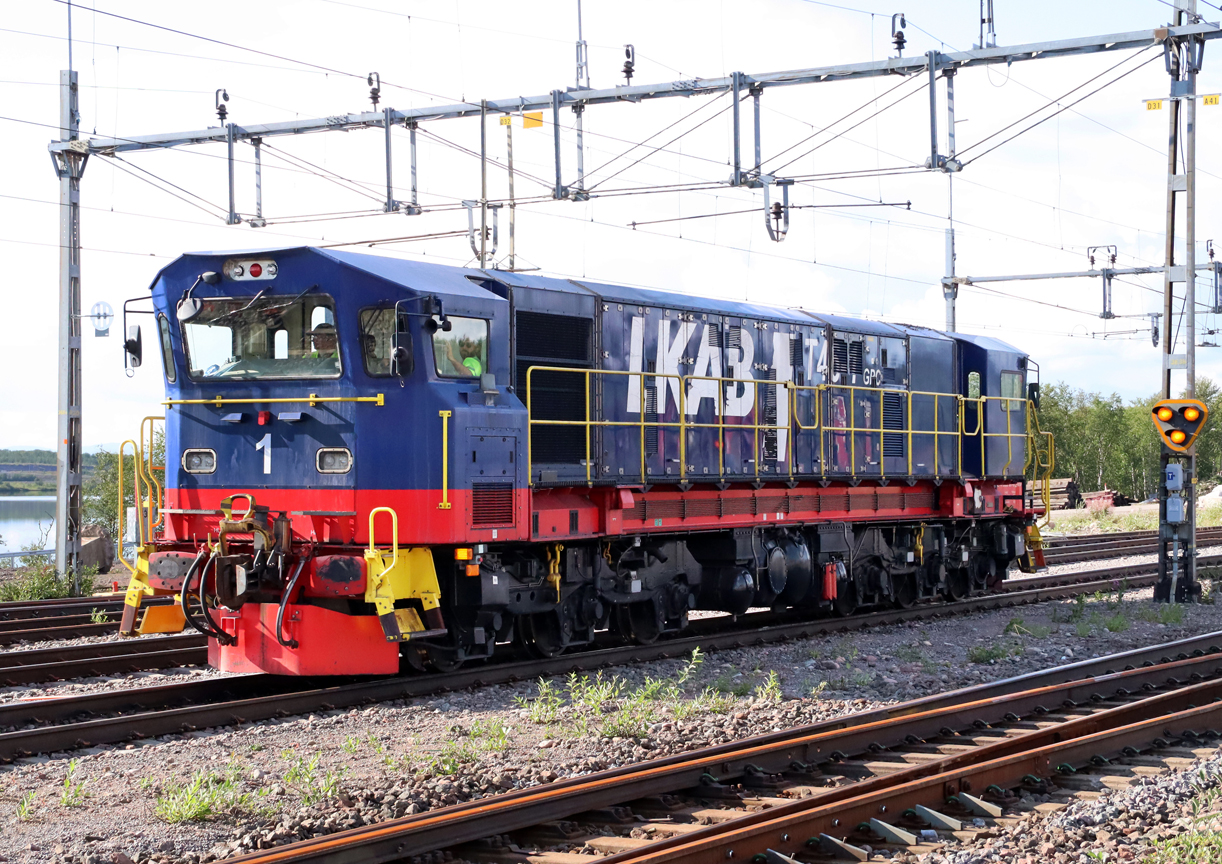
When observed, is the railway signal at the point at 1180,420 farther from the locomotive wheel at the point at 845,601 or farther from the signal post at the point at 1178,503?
the locomotive wheel at the point at 845,601

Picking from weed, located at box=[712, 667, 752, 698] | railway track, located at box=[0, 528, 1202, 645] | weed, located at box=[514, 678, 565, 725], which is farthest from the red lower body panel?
weed, located at box=[712, 667, 752, 698]

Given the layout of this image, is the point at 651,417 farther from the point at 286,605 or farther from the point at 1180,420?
the point at 1180,420

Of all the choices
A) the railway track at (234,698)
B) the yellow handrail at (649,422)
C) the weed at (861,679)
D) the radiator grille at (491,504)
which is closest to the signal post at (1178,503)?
the yellow handrail at (649,422)

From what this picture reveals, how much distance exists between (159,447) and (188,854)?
135 feet

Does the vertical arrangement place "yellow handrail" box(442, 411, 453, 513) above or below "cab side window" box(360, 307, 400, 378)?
below

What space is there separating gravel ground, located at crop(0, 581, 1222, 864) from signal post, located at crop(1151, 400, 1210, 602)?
4557 millimetres

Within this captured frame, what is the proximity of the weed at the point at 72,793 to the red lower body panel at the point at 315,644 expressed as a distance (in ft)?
8.76

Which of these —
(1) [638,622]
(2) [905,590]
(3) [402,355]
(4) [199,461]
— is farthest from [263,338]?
(2) [905,590]

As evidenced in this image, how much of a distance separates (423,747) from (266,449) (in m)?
3.65

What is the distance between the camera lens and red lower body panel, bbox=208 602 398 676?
33.3 feet

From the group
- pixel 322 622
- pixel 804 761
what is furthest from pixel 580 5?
pixel 804 761

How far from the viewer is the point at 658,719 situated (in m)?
9.34

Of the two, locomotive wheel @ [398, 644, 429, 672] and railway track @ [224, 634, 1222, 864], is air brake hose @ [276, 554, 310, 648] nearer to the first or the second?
locomotive wheel @ [398, 644, 429, 672]

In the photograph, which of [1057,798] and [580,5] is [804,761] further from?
[580,5]
